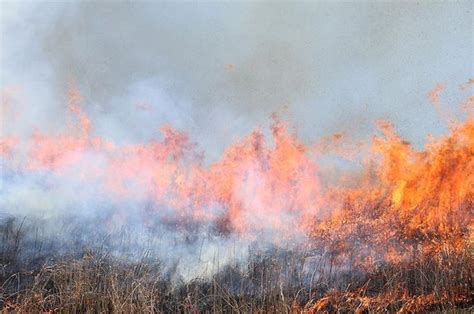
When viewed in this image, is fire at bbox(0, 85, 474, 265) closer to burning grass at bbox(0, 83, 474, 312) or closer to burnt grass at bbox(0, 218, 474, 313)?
burning grass at bbox(0, 83, 474, 312)

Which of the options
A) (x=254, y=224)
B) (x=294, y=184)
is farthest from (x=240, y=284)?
(x=294, y=184)

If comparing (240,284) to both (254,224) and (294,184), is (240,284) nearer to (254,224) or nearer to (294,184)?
(254,224)

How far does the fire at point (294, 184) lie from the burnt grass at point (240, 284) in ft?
3.11

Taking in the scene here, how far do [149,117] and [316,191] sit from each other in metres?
7.97

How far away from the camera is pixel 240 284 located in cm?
1034

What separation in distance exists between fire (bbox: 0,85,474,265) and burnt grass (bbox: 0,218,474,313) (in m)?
0.95

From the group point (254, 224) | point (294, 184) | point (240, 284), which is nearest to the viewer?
point (240, 284)

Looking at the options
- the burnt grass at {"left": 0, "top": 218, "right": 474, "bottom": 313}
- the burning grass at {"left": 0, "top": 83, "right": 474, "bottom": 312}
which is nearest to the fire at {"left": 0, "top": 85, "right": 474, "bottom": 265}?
the burning grass at {"left": 0, "top": 83, "right": 474, "bottom": 312}

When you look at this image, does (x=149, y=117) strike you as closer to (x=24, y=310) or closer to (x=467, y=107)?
(x=24, y=310)

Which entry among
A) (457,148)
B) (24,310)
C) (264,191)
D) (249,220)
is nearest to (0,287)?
(24,310)

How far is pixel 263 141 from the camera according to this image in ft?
52.9

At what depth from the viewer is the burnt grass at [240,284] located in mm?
8672

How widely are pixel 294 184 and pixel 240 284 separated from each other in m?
5.35

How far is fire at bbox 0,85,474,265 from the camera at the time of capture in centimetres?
1235
